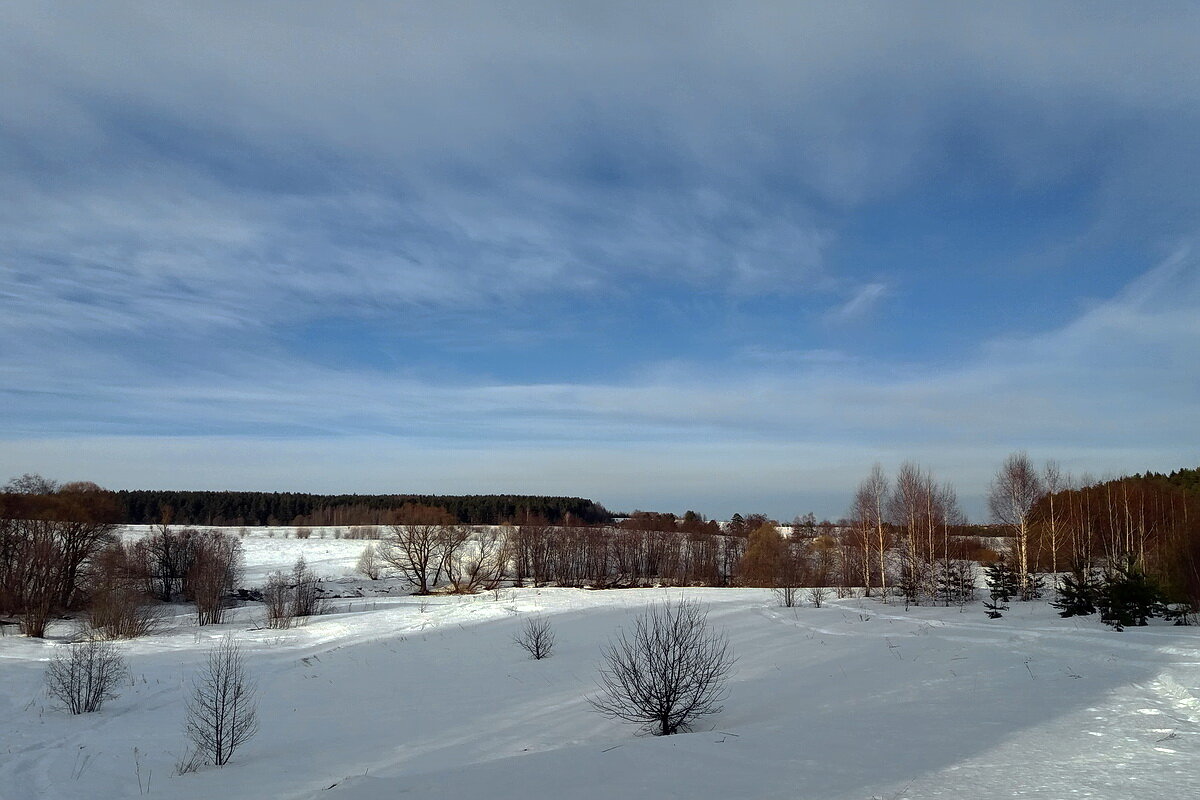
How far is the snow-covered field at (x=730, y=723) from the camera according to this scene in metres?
6.84

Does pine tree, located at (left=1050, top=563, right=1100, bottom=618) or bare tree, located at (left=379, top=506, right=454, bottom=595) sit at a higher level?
pine tree, located at (left=1050, top=563, right=1100, bottom=618)

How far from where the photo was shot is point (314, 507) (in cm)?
14725

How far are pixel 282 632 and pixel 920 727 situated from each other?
108 ft

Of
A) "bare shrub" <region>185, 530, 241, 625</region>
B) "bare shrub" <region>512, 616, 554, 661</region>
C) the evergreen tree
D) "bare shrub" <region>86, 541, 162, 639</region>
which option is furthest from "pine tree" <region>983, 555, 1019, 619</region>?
"bare shrub" <region>185, 530, 241, 625</region>

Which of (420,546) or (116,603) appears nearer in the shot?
(116,603)

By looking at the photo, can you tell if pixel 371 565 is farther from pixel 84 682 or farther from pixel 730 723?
pixel 730 723

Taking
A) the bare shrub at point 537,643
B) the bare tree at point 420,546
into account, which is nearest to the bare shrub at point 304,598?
the bare tree at point 420,546

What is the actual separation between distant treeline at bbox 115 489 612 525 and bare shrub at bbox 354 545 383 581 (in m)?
45.5

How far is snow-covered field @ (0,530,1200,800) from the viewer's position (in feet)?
22.4

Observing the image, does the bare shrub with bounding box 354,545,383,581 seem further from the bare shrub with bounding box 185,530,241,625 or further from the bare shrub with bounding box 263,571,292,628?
the bare shrub with bounding box 263,571,292,628

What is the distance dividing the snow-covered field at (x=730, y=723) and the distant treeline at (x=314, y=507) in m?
99.8

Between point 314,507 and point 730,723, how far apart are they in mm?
151501

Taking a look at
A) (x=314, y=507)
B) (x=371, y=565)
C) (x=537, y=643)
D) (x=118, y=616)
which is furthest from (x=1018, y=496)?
(x=314, y=507)

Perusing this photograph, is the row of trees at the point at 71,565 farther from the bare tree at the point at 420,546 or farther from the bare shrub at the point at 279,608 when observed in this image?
the bare tree at the point at 420,546
